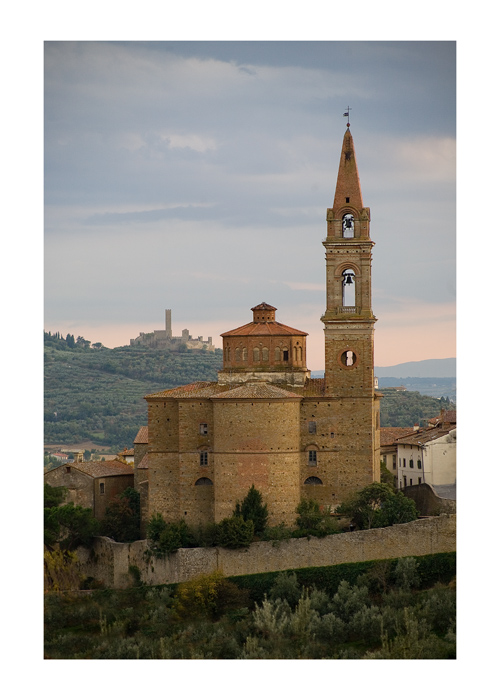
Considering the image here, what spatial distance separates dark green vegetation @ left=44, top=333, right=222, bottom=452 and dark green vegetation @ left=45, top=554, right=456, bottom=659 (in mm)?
49534

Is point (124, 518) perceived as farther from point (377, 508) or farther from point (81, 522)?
point (377, 508)

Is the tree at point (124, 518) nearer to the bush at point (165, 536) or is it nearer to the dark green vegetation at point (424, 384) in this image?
the bush at point (165, 536)

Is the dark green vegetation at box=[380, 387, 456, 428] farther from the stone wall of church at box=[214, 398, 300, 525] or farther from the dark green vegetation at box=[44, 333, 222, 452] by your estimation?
the stone wall of church at box=[214, 398, 300, 525]

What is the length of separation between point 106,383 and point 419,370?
5116 cm

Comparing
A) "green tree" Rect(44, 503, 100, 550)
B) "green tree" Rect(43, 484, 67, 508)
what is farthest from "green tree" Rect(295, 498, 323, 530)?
"green tree" Rect(43, 484, 67, 508)

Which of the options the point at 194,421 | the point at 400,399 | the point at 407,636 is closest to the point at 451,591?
the point at 407,636

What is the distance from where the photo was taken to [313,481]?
43500 mm

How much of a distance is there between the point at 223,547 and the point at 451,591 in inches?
306

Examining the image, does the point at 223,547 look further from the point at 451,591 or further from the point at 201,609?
the point at 451,591

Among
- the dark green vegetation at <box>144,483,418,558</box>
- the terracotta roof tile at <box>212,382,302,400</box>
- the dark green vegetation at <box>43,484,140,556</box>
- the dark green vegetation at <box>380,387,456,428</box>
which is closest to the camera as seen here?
the dark green vegetation at <box>144,483,418,558</box>

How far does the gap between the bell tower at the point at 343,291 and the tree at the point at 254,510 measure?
4.65 m

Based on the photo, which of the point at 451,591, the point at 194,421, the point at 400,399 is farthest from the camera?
the point at 400,399

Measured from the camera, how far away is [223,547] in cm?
4091

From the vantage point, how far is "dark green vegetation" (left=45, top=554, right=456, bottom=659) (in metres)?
34.5
